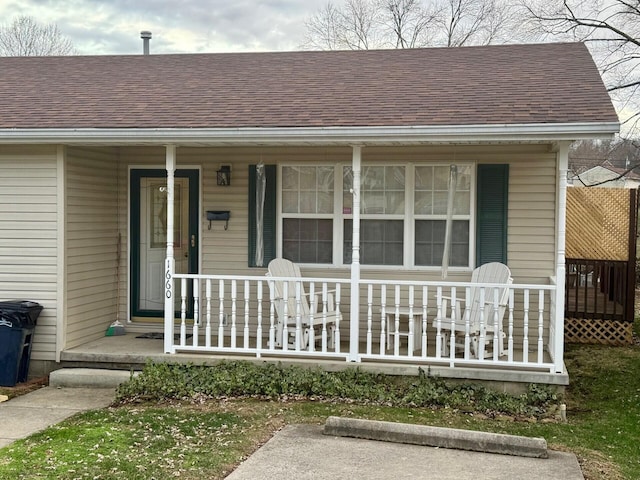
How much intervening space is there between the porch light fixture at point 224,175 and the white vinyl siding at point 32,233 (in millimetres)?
1842

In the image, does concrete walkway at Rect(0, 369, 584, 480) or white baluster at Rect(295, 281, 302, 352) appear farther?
white baluster at Rect(295, 281, 302, 352)

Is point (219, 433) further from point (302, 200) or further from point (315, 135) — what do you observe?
point (302, 200)

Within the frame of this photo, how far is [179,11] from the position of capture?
25734 millimetres

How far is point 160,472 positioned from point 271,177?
432 centimetres

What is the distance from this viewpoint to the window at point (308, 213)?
8.31 meters

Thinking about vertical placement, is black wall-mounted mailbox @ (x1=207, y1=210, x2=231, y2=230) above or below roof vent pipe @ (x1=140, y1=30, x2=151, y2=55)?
below

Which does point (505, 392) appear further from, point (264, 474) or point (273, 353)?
point (264, 474)

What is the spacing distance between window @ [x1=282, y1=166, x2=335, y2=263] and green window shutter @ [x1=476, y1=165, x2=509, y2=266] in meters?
1.70

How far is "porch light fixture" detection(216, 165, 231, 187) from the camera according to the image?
27.5 feet

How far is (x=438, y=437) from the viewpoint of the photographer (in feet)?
17.6

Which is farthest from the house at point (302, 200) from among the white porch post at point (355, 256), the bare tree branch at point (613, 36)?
the bare tree branch at point (613, 36)

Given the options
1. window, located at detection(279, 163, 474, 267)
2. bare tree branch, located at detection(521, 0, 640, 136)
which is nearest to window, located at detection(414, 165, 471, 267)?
window, located at detection(279, 163, 474, 267)

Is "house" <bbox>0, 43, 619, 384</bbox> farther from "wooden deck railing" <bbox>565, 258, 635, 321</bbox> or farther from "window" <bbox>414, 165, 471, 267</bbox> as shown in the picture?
"wooden deck railing" <bbox>565, 258, 635, 321</bbox>

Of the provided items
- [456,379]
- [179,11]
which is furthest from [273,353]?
[179,11]
